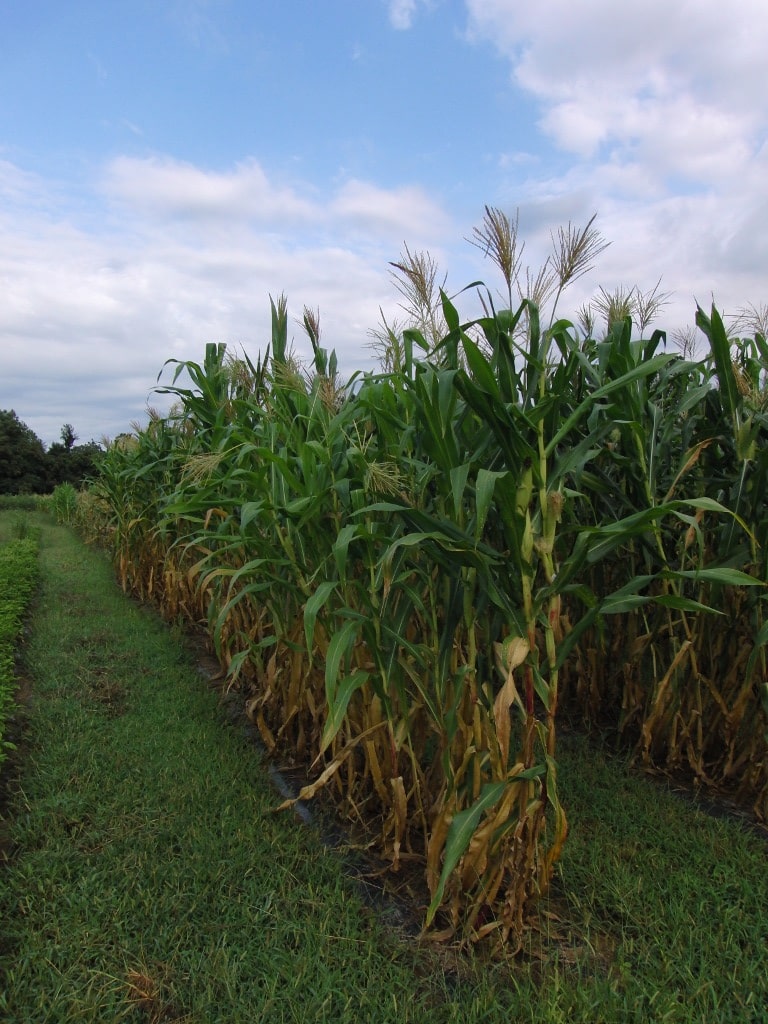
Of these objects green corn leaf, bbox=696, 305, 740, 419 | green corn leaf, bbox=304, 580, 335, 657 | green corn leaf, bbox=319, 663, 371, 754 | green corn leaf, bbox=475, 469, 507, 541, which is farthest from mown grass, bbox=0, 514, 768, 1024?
green corn leaf, bbox=696, 305, 740, 419

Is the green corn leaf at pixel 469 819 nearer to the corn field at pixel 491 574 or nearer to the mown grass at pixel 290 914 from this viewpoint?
the corn field at pixel 491 574

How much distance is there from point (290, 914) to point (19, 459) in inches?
1287

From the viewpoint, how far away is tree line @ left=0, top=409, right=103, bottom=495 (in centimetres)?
2981

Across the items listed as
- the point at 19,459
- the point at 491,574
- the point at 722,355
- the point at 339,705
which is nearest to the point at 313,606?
the point at 339,705

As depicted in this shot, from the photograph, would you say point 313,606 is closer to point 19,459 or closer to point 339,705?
point 339,705

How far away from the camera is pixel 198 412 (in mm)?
4762

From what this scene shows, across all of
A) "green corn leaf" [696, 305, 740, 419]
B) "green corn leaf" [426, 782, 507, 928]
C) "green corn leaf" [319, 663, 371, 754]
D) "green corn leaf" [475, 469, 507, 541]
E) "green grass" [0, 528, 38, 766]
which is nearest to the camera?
"green corn leaf" [475, 469, 507, 541]

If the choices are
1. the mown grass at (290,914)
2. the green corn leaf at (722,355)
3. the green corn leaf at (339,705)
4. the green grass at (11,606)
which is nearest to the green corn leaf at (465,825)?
the mown grass at (290,914)

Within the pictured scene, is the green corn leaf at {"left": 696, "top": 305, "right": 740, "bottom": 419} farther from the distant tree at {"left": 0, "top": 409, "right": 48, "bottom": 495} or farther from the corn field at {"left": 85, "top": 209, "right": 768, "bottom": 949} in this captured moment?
the distant tree at {"left": 0, "top": 409, "right": 48, "bottom": 495}

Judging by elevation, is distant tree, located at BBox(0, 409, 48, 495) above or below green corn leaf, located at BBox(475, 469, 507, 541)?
above

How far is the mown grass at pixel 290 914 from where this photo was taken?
1889 millimetres

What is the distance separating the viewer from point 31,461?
31469 mm

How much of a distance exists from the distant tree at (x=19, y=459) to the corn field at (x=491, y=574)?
29584 mm

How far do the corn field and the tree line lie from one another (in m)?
28.4
